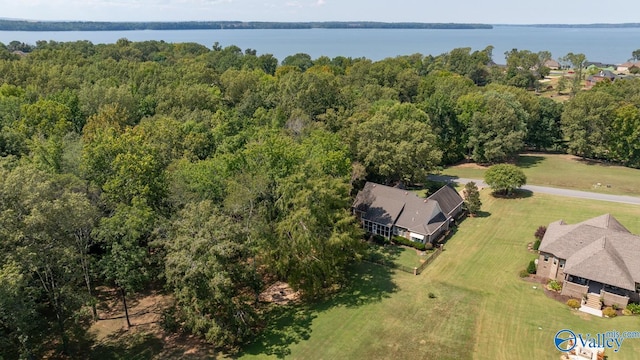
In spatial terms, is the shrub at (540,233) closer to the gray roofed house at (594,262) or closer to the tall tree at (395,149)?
the gray roofed house at (594,262)

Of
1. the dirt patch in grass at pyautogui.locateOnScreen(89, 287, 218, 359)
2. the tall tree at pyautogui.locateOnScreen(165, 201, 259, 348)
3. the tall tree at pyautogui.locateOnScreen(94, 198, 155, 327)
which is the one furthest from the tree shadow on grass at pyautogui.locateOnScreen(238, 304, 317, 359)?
the tall tree at pyautogui.locateOnScreen(94, 198, 155, 327)

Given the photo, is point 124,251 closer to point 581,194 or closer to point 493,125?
point 581,194

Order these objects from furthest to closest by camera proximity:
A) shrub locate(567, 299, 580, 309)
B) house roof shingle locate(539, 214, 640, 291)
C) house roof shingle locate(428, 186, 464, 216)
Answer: house roof shingle locate(428, 186, 464, 216)
shrub locate(567, 299, 580, 309)
house roof shingle locate(539, 214, 640, 291)

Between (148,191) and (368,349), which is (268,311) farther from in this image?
(148,191)

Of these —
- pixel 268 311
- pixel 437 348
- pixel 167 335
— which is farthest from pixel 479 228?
pixel 167 335

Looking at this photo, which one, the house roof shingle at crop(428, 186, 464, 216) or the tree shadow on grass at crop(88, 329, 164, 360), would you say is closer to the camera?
the tree shadow on grass at crop(88, 329, 164, 360)

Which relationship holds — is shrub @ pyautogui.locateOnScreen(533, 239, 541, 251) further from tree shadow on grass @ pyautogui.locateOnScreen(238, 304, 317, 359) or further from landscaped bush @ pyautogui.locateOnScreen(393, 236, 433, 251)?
tree shadow on grass @ pyautogui.locateOnScreen(238, 304, 317, 359)
